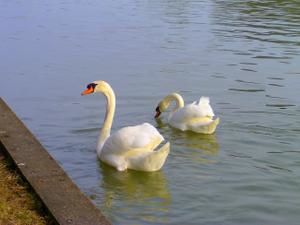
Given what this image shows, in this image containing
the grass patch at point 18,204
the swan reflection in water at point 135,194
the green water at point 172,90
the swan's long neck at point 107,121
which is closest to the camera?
the grass patch at point 18,204

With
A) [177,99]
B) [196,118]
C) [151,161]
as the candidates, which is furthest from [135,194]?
[177,99]

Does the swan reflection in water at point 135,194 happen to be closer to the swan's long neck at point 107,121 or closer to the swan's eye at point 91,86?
the swan's long neck at point 107,121

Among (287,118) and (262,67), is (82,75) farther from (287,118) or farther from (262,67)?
(287,118)

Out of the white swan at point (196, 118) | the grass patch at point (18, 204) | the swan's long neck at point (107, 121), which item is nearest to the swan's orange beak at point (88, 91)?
the swan's long neck at point (107, 121)

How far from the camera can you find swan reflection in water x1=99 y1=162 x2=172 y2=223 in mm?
6527

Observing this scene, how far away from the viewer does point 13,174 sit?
6137 millimetres

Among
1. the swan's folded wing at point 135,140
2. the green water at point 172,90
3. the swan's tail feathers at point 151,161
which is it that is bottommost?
the green water at point 172,90

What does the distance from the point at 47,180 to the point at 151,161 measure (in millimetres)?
2011

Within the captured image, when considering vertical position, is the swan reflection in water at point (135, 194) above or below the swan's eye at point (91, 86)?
below

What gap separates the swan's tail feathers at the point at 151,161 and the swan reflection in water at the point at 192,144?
2.62 ft

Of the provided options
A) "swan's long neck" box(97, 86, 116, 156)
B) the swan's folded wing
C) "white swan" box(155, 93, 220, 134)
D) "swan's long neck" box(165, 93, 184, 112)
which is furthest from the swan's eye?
"swan's long neck" box(165, 93, 184, 112)

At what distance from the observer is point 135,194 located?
7.19m

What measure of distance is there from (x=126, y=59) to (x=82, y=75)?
1.95 meters

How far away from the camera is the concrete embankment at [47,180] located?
521 cm
